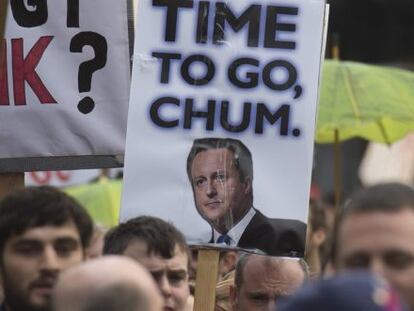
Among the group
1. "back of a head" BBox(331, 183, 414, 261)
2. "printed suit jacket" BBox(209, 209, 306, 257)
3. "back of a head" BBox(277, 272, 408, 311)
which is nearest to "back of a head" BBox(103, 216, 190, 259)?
"printed suit jacket" BBox(209, 209, 306, 257)

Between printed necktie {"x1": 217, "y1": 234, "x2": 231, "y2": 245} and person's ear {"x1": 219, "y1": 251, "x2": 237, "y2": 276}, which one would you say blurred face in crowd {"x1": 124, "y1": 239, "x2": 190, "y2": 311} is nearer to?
printed necktie {"x1": 217, "y1": 234, "x2": 231, "y2": 245}

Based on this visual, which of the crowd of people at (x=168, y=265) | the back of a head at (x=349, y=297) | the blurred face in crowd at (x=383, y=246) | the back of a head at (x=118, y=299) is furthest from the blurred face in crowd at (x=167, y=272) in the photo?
the back of a head at (x=349, y=297)

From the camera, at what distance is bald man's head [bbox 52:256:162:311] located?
368cm

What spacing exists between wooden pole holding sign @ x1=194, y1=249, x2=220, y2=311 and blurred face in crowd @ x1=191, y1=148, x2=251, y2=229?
165 mm

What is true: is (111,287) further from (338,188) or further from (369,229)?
(338,188)

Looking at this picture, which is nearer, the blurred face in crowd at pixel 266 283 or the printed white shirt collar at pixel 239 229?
the printed white shirt collar at pixel 239 229

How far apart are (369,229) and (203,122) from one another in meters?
2.34

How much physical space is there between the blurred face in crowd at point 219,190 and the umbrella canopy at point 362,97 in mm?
3088

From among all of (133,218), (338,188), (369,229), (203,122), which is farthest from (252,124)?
(338,188)

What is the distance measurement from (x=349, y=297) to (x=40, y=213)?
80.3 inches

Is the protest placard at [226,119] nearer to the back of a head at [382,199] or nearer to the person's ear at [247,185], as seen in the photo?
the person's ear at [247,185]

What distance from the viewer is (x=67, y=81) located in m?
6.41

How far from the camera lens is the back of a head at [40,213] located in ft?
16.4

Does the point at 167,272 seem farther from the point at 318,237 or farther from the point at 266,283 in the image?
the point at 318,237
